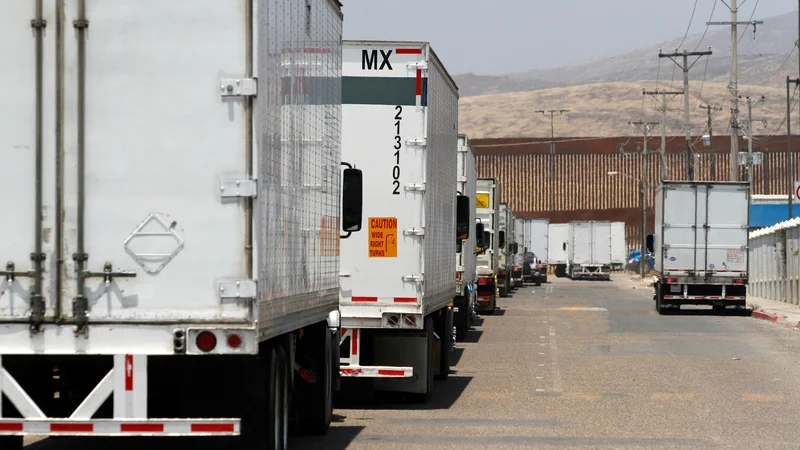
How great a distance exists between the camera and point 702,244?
3616 cm

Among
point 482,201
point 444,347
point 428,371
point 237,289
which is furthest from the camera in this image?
point 482,201

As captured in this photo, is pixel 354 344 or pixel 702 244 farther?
pixel 702 244

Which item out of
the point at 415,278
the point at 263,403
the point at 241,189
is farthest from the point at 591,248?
the point at 241,189

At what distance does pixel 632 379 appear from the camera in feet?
57.2

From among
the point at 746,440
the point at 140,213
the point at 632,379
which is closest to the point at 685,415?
the point at 746,440

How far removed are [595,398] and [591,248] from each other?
62.3 metres

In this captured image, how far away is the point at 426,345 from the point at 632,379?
12.7 ft

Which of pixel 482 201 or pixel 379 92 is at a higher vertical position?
pixel 379 92

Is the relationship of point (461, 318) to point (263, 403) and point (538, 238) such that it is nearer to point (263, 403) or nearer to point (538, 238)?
point (263, 403)

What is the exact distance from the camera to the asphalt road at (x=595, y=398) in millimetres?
11828

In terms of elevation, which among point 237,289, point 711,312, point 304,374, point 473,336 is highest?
point 237,289

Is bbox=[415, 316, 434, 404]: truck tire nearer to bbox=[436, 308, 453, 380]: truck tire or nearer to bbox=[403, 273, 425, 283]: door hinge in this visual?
bbox=[403, 273, 425, 283]: door hinge

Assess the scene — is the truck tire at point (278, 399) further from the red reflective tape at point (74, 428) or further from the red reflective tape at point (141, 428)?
the red reflective tape at point (74, 428)

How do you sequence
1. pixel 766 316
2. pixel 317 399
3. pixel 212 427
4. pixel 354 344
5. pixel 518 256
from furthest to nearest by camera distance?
pixel 518 256, pixel 766 316, pixel 354 344, pixel 317 399, pixel 212 427
